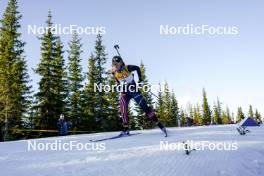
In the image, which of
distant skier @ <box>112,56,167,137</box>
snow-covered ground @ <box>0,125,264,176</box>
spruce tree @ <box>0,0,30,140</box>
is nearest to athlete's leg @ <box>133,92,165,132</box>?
distant skier @ <box>112,56,167,137</box>

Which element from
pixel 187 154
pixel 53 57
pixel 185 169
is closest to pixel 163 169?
pixel 185 169

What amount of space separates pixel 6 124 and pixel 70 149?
2341 centimetres

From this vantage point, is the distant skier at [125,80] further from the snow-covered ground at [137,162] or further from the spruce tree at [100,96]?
the spruce tree at [100,96]

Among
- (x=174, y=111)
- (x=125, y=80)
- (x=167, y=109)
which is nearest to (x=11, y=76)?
(x=125, y=80)

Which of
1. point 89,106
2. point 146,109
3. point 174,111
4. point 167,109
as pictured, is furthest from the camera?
point 174,111

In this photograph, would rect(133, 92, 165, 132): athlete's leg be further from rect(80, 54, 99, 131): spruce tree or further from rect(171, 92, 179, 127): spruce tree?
rect(171, 92, 179, 127): spruce tree

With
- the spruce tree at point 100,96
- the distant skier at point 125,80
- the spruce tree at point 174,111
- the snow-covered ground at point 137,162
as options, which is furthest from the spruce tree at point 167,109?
the snow-covered ground at point 137,162

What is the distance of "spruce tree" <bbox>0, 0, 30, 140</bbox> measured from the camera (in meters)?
29.5

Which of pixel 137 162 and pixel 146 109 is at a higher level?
pixel 146 109

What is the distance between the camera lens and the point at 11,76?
30672mm

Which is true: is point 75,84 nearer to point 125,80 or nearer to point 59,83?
point 59,83

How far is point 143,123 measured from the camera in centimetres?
4616

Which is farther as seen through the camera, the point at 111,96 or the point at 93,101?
the point at 111,96

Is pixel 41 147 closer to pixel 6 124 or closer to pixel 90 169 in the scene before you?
pixel 90 169
